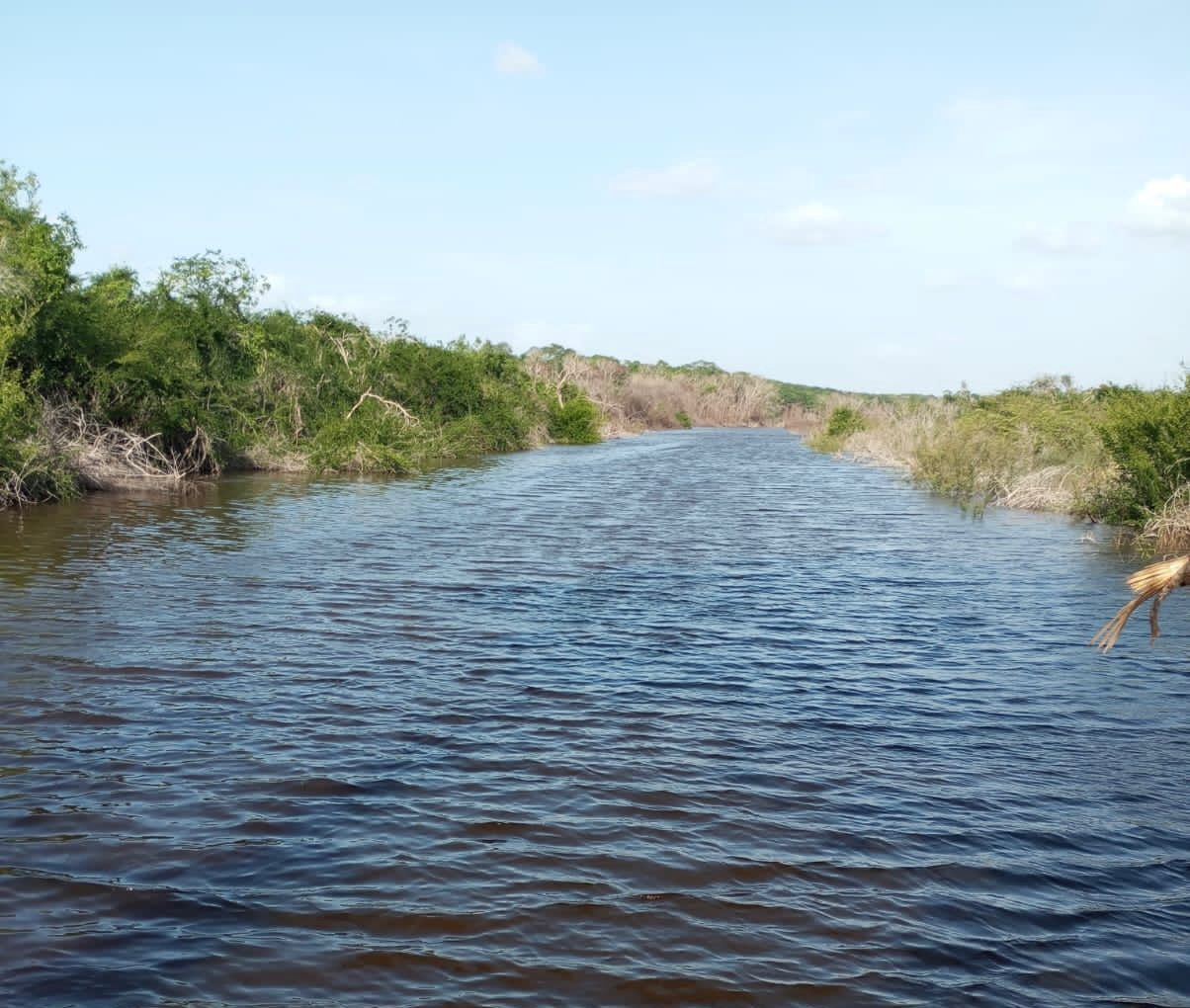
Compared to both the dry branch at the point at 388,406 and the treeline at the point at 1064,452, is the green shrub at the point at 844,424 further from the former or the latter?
the dry branch at the point at 388,406

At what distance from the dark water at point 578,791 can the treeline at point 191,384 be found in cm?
816

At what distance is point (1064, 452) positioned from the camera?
2716cm

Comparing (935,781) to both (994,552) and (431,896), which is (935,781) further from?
(994,552)

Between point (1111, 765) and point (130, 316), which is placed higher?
point (130, 316)


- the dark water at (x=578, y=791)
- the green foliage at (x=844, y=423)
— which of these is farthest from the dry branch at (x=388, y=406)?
the green foliage at (x=844, y=423)

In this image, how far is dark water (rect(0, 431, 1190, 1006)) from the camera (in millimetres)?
4828

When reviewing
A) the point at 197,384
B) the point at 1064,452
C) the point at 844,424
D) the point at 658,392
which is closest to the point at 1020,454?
the point at 1064,452

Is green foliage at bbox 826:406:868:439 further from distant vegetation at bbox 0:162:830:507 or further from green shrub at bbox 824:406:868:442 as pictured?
distant vegetation at bbox 0:162:830:507

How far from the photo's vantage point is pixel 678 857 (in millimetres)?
5926

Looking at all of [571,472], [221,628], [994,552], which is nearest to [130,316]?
[571,472]

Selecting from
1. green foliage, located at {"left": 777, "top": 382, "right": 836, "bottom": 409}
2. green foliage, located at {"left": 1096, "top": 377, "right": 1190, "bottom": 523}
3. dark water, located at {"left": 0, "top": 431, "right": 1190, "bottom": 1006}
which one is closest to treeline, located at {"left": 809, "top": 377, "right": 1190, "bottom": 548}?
green foliage, located at {"left": 1096, "top": 377, "right": 1190, "bottom": 523}

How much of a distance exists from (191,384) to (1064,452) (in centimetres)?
2250

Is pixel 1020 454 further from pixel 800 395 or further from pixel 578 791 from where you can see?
pixel 800 395

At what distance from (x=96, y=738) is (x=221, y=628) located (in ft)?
11.9
